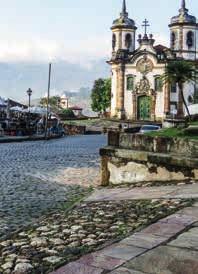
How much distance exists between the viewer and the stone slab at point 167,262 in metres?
4.23

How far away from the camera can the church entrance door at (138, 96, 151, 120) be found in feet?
213

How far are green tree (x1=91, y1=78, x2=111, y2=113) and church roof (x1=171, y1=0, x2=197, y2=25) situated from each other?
17.5m

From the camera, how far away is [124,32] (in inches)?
2667

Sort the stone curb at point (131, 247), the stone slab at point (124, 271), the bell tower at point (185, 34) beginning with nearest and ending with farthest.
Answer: the stone slab at point (124, 271) → the stone curb at point (131, 247) → the bell tower at point (185, 34)

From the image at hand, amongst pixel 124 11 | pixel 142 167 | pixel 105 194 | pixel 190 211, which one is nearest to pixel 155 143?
pixel 142 167

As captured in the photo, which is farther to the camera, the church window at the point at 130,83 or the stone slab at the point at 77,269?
the church window at the point at 130,83

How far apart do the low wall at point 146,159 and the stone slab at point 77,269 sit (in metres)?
4.90

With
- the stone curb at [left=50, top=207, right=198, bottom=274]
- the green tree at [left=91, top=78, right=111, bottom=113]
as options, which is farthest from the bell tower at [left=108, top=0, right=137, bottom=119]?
the stone curb at [left=50, top=207, right=198, bottom=274]

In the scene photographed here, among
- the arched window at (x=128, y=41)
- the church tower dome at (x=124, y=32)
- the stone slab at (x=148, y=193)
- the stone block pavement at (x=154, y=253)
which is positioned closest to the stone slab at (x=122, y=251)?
the stone block pavement at (x=154, y=253)

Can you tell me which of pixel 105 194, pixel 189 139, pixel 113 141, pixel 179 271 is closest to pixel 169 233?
pixel 179 271

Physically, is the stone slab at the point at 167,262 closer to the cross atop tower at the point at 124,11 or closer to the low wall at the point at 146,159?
the low wall at the point at 146,159

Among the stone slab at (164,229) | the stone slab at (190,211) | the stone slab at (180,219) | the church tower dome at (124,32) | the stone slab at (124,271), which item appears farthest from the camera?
the church tower dome at (124,32)

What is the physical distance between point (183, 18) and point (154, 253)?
63.5 metres

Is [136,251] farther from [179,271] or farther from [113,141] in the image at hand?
[113,141]
